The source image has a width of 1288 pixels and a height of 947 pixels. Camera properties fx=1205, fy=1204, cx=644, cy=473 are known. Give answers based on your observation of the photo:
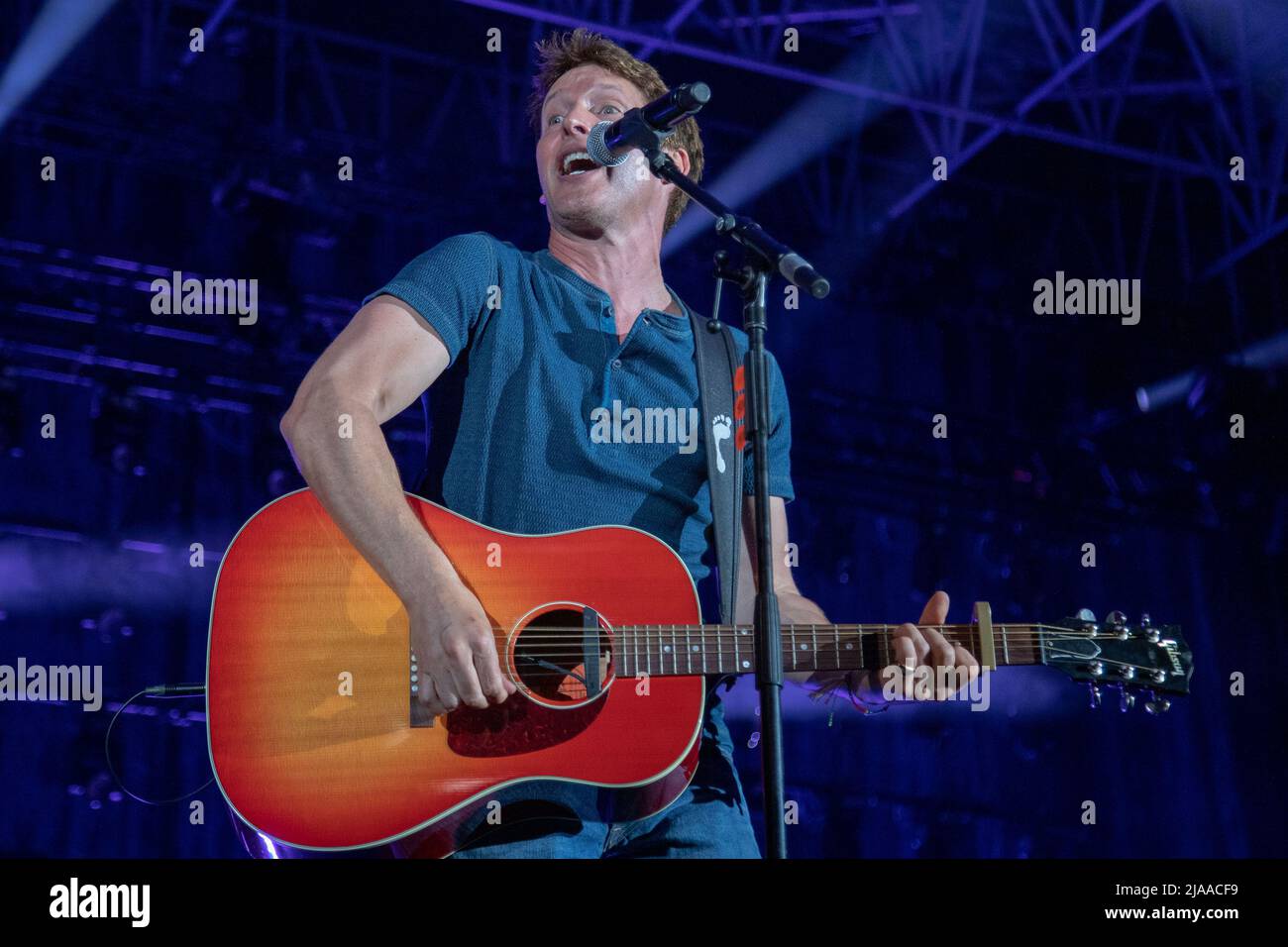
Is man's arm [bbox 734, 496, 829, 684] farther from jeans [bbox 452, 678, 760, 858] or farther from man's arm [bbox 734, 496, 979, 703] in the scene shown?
jeans [bbox 452, 678, 760, 858]

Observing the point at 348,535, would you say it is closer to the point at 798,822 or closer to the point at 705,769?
the point at 705,769

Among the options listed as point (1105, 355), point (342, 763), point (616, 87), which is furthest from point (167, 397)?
point (1105, 355)

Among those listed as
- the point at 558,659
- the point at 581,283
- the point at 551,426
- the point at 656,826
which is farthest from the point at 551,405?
the point at 656,826

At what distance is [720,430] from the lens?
315cm

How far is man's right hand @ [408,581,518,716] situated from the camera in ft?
8.07

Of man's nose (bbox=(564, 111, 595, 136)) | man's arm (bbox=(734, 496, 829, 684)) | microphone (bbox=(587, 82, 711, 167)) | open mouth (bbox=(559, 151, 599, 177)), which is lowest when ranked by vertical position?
man's arm (bbox=(734, 496, 829, 684))

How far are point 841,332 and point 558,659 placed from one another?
381 centimetres

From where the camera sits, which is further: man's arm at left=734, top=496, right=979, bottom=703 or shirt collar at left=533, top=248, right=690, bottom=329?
shirt collar at left=533, top=248, right=690, bottom=329

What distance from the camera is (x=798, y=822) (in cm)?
584

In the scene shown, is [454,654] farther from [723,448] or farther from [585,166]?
[585,166]

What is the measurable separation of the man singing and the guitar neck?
0.06 meters

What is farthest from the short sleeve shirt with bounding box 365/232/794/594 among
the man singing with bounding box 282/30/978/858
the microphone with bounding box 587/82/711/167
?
the microphone with bounding box 587/82/711/167

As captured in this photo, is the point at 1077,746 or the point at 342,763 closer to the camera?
the point at 342,763
